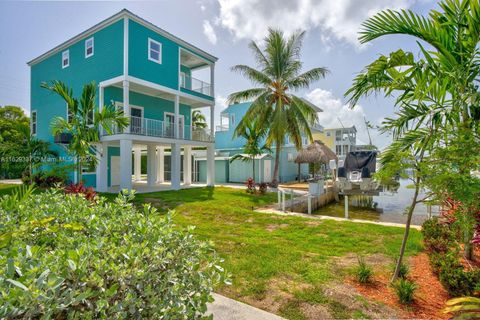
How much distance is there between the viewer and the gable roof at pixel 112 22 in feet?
47.4

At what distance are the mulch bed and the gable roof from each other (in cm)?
1656

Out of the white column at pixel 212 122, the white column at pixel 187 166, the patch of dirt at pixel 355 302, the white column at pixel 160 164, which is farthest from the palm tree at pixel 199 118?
the patch of dirt at pixel 355 302

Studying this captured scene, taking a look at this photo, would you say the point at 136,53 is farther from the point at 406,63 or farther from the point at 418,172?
the point at 418,172

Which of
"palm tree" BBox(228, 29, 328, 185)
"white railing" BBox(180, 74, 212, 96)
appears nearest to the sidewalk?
"palm tree" BBox(228, 29, 328, 185)

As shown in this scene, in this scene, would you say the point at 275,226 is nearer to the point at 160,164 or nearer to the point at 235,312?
the point at 235,312

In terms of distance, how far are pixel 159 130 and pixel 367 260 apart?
14617 mm

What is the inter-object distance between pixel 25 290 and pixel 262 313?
2703 millimetres

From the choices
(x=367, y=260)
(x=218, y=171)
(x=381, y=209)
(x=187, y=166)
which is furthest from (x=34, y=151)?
(x=381, y=209)

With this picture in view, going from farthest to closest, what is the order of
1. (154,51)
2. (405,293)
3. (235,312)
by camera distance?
(154,51), (405,293), (235,312)

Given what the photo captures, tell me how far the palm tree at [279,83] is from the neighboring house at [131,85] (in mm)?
3600

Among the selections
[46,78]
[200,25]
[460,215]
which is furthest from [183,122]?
[460,215]

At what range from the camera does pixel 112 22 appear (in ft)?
49.1

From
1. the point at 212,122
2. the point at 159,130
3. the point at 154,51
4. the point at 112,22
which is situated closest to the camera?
the point at 112,22

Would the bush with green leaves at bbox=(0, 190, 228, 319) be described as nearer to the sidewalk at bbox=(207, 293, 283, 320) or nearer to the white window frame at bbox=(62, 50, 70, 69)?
the sidewalk at bbox=(207, 293, 283, 320)
